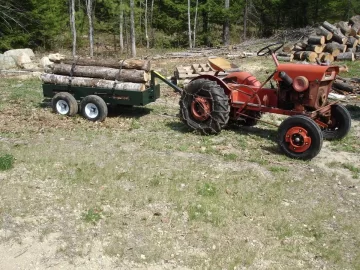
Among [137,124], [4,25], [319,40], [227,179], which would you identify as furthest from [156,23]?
[227,179]

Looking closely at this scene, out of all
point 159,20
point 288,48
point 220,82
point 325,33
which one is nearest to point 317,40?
point 325,33

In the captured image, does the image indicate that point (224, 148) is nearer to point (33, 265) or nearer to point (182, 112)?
point (182, 112)

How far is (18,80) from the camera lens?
1540 cm

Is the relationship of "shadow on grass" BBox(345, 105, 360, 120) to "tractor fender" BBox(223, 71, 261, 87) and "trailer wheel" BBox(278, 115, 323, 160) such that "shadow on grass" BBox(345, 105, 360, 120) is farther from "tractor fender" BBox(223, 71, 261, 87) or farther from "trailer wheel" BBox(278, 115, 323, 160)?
"trailer wheel" BBox(278, 115, 323, 160)

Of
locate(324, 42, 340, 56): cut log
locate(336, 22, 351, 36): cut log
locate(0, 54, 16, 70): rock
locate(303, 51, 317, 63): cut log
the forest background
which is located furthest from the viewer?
the forest background

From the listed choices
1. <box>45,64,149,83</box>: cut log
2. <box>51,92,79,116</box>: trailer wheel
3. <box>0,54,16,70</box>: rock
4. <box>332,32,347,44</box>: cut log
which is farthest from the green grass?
<box>332,32,347,44</box>: cut log

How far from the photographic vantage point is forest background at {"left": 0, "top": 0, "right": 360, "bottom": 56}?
2630 cm

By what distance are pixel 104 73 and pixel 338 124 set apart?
5.47m

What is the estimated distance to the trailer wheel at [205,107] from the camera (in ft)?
26.1

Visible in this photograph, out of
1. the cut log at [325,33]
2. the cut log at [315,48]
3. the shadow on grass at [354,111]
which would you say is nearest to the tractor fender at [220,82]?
the shadow on grass at [354,111]

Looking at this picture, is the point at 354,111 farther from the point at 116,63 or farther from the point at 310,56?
the point at 310,56

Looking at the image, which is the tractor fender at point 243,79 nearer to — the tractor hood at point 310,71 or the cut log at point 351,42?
the tractor hood at point 310,71

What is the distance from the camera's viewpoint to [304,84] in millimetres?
7117

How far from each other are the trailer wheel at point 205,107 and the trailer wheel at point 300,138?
4.47 feet
